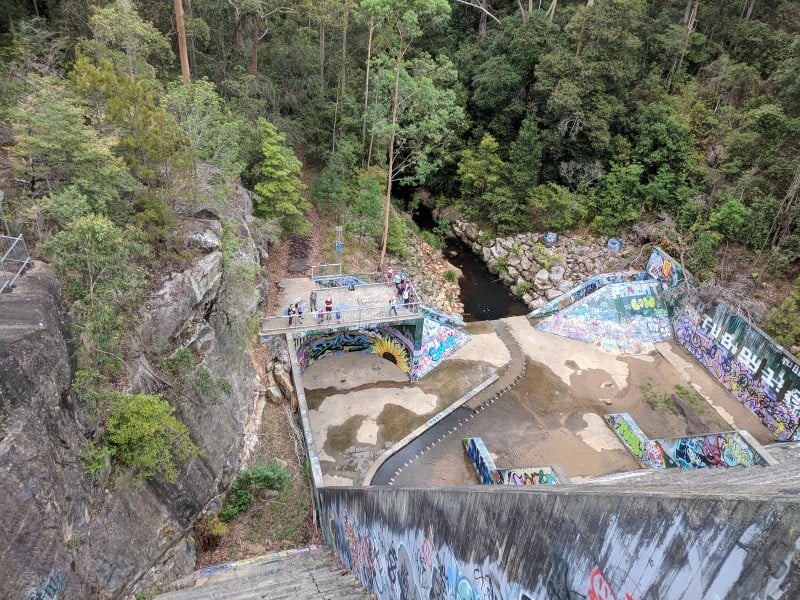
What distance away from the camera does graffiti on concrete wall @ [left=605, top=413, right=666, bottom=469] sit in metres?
16.7

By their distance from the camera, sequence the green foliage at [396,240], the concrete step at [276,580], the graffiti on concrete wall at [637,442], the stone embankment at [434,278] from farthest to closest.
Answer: the green foliage at [396,240]
the stone embankment at [434,278]
the graffiti on concrete wall at [637,442]
the concrete step at [276,580]

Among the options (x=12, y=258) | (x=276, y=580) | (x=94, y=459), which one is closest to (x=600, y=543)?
(x=276, y=580)

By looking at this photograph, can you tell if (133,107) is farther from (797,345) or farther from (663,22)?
(663,22)

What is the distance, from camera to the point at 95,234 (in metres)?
9.32

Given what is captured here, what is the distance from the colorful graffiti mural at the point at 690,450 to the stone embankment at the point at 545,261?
9.64m

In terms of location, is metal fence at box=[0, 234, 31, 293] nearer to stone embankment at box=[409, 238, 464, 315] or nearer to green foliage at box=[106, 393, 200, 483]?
green foliage at box=[106, 393, 200, 483]

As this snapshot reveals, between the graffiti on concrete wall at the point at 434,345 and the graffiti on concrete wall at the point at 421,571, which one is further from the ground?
the graffiti on concrete wall at the point at 421,571

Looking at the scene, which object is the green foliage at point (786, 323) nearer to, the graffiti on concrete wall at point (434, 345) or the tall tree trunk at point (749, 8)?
the graffiti on concrete wall at point (434, 345)

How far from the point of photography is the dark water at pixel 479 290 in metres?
25.7

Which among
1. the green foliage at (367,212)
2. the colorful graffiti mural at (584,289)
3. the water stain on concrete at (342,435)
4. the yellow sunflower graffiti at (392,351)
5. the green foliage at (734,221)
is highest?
the green foliage at (734,221)

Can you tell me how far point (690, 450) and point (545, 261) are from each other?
13.1 meters

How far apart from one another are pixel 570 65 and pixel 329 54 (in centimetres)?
1392

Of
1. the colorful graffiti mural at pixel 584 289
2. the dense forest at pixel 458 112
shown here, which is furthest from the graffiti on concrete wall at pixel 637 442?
the dense forest at pixel 458 112

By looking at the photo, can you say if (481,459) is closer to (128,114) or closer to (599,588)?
(599,588)
